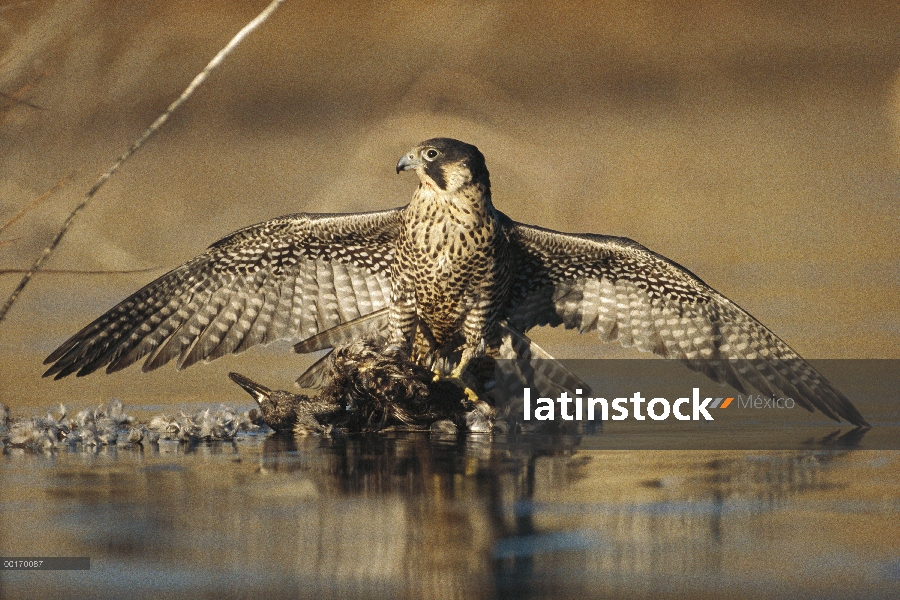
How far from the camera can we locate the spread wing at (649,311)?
6.55 m

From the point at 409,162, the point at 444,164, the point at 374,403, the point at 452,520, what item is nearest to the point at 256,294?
the point at 374,403

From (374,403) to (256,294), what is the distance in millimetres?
1205

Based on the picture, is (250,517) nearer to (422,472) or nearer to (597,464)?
(422,472)

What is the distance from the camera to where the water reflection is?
298cm

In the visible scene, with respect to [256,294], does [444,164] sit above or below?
above

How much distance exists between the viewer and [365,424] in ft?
20.5

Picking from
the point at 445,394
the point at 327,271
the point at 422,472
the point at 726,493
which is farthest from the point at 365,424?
the point at 726,493

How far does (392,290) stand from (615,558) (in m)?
3.62

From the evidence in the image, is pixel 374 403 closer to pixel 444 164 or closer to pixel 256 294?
pixel 256 294

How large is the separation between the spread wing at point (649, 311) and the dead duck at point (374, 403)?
1095mm

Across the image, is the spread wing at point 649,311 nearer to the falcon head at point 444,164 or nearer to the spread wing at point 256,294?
the falcon head at point 444,164

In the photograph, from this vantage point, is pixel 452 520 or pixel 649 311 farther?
pixel 649 311

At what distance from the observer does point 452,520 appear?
3.66 metres

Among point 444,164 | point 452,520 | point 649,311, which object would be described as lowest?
point 452,520
